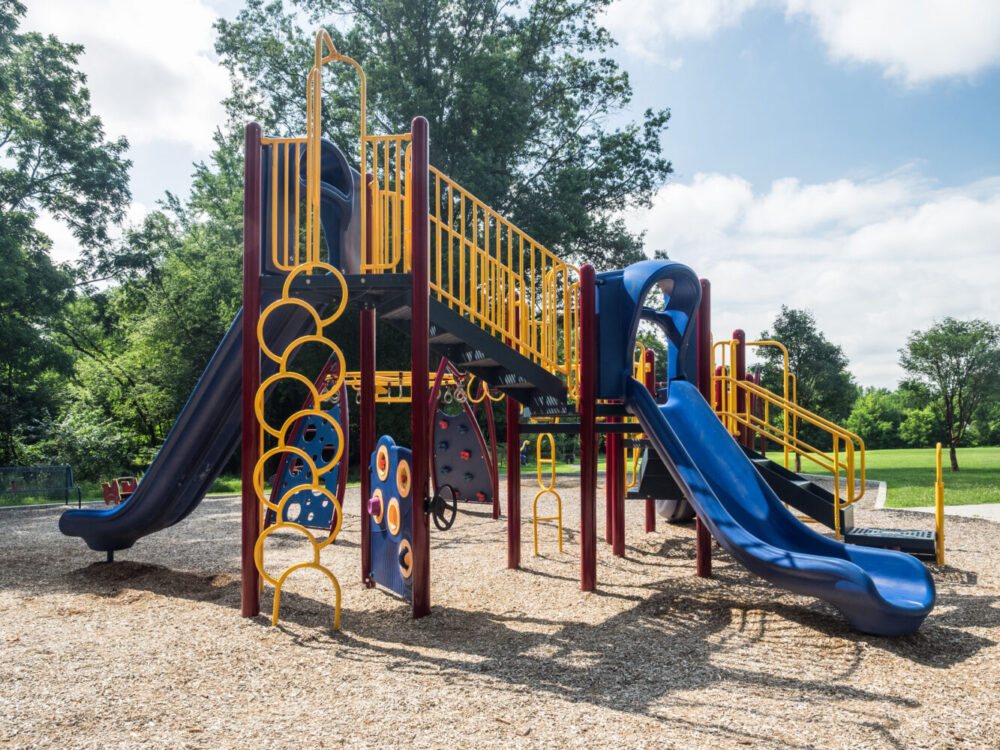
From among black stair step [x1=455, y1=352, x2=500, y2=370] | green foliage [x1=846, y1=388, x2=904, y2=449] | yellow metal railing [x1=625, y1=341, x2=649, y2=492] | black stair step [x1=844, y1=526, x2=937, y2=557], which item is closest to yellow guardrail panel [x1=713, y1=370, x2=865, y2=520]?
black stair step [x1=844, y1=526, x2=937, y2=557]

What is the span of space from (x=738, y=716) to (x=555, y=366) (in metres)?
4.00

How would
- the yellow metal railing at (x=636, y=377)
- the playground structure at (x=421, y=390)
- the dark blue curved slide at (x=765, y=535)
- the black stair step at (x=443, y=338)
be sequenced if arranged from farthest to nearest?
the yellow metal railing at (x=636, y=377)
the black stair step at (x=443, y=338)
the playground structure at (x=421, y=390)
the dark blue curved slide at (x=765, y=535)

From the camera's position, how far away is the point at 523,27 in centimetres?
2628

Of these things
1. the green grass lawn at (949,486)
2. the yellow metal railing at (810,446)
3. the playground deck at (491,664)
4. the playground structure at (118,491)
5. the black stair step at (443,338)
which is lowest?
the green grass lawn at (949,486)

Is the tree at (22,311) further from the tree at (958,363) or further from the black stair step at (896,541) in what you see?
the tree at (958,363)

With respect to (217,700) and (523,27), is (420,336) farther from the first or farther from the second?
(523,27)

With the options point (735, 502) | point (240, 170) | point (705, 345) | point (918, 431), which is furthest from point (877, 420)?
point (735, 502)

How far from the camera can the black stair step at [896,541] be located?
7480 millimetres

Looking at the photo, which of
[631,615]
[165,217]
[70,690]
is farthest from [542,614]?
[165,217]

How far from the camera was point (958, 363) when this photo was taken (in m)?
25.6

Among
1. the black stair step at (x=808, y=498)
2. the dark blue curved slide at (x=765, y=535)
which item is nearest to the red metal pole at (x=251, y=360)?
the dark blue curved slide at (x=765, y=535)

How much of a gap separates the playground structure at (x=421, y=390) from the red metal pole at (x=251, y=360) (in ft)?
0.05

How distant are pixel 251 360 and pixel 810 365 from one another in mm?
32559

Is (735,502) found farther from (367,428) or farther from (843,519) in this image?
(367,428)
